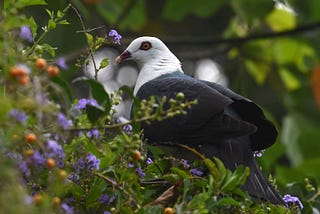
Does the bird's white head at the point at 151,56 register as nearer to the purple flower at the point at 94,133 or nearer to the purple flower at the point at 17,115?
the purple flower at the point at 94,133

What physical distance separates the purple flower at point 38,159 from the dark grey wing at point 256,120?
5.66 ft

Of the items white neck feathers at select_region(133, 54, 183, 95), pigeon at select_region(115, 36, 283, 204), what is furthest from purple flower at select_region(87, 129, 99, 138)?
white neck feathers at select_region(133, 54, 183, 95)

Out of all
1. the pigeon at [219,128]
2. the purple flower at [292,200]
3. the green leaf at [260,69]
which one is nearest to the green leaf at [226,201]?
the purple flower at [292,200]

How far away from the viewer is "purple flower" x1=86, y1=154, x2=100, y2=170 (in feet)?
8.17

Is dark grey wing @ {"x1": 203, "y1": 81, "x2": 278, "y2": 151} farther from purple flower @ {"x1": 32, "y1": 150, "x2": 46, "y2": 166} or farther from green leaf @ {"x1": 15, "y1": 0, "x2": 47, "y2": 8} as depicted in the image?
purple flower @ {"x1": 32, "y1": 150, "x2": 46, "y2": 166}

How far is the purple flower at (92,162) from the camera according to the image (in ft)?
8.17

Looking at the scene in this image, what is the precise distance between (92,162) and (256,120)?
4.64ft

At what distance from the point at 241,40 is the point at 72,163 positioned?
519 centimetres

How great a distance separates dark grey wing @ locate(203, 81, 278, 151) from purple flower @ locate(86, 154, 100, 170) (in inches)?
51.1

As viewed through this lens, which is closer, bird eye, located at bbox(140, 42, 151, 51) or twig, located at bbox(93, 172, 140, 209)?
twig, located at bbox(93, 172, 140, 209)

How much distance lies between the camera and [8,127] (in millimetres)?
2041

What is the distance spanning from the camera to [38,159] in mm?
2082

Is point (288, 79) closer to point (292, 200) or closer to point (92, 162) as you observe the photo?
point (292, 200)

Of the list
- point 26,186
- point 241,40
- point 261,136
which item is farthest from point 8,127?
point 241,40
